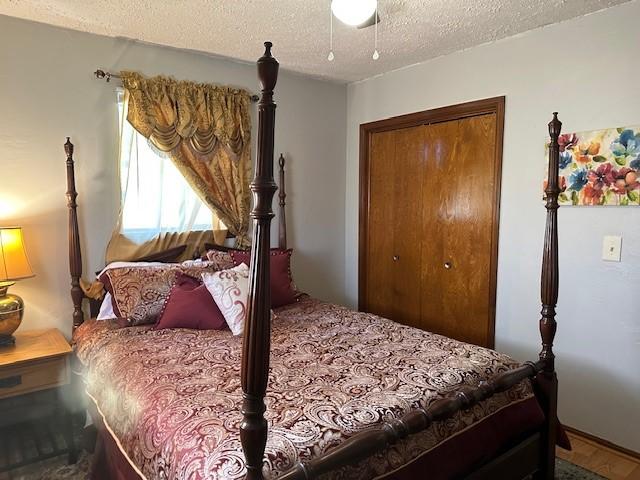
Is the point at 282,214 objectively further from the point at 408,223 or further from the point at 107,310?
the point at 107,310

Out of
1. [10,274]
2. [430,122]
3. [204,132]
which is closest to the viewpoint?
[10,274]

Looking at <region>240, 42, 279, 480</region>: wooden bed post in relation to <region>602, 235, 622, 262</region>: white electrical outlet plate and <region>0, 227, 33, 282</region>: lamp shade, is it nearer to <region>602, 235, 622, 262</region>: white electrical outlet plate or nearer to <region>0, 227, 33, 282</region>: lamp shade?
<region>0, 227, 33, 282</region>: lamp shade

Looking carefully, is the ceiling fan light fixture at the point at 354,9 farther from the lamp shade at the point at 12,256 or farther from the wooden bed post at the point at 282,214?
the lamp shade at the point at 12,256

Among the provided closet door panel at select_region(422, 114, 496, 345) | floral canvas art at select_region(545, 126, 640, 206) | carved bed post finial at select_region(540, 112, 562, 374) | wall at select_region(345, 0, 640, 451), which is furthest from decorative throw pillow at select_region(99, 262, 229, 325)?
floral canvas art at select_region(545, 126, 640, 206)

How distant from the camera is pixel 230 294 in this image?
236 centimetres

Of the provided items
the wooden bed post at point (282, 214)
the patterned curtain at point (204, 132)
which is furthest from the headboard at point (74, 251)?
the wooden bed post at point (282, 214)

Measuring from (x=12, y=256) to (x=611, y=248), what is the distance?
3042 millimetres

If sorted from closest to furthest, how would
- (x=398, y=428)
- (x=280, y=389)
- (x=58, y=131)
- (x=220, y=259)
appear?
(x=398, y=428), (x=280, y=389), (x=58, y=131), (x=220, y=259)

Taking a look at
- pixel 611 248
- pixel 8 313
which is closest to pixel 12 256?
pixel 8 313

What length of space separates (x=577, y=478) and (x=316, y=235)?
2.32 m

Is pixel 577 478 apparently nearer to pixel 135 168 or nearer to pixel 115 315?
pixel 115 315

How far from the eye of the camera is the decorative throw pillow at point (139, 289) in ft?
7.82

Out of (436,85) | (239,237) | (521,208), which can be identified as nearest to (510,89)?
(436,85)

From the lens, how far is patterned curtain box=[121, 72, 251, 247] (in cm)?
276
